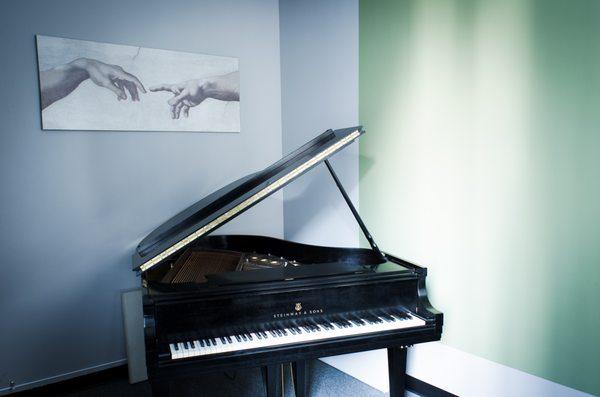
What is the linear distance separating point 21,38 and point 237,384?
2.50 m

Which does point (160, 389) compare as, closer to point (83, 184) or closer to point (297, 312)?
point (297, 312)

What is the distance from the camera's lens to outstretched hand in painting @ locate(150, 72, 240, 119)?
3010 millimetres

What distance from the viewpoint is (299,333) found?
1839 millimetres

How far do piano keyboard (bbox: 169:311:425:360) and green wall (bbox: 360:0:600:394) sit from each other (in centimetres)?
53

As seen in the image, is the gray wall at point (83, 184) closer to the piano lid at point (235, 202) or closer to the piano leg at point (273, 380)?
the piano lid at point (235, 202)

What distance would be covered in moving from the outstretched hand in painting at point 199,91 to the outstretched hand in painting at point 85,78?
15 cm

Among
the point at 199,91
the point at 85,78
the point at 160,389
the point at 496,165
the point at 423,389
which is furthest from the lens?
Result: the point at 199,91

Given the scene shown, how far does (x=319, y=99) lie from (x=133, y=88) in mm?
1298

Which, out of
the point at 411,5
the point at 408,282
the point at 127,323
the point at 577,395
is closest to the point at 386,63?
the point at 411,5

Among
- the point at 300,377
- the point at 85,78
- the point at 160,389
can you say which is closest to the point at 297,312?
the point at 300,377

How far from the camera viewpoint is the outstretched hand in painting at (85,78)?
101 inches

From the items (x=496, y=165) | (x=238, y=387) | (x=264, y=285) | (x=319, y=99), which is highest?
(x=319, y=99)

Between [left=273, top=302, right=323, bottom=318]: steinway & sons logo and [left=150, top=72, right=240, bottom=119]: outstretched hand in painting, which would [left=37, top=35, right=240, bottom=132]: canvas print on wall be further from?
[left=273, top=302, right=323, bottom=318]: steinway & sons logo

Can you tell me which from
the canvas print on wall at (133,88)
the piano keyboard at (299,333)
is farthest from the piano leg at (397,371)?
the canvas print on wall at (133,88)
